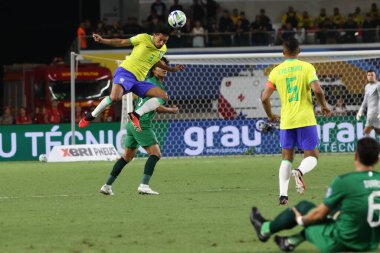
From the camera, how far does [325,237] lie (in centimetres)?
827

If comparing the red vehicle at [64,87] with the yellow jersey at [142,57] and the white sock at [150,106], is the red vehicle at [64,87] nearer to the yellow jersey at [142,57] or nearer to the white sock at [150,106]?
the yellow jersey at [142,57]

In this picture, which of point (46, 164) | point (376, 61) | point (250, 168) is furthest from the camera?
point (376, 61)

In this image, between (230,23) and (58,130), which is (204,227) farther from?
(230,23)

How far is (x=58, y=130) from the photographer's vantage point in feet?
84.9

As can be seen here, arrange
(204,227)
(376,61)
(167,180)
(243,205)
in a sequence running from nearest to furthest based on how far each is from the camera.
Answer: (204,227) < (243,205) < (167,180) < (376,61)

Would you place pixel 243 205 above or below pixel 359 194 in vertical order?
below

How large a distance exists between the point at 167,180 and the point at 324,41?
21337 millimetres

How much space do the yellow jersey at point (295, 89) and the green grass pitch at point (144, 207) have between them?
1043 millimetres

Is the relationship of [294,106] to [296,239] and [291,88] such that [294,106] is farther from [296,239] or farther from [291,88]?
[296,239]

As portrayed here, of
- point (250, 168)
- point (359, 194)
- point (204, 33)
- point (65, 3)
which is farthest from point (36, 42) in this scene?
point (359, 194)

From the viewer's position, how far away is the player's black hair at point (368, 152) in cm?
810

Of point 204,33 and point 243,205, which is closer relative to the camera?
point 243,205

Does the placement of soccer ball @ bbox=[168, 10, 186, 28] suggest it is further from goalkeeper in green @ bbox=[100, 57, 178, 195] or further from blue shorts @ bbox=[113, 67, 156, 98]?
goalkeeper in green @ bbox=[100, 57, 178, 195]

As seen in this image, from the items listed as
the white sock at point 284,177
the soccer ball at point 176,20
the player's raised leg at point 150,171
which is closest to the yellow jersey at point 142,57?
the soccer ball at point 176,20
